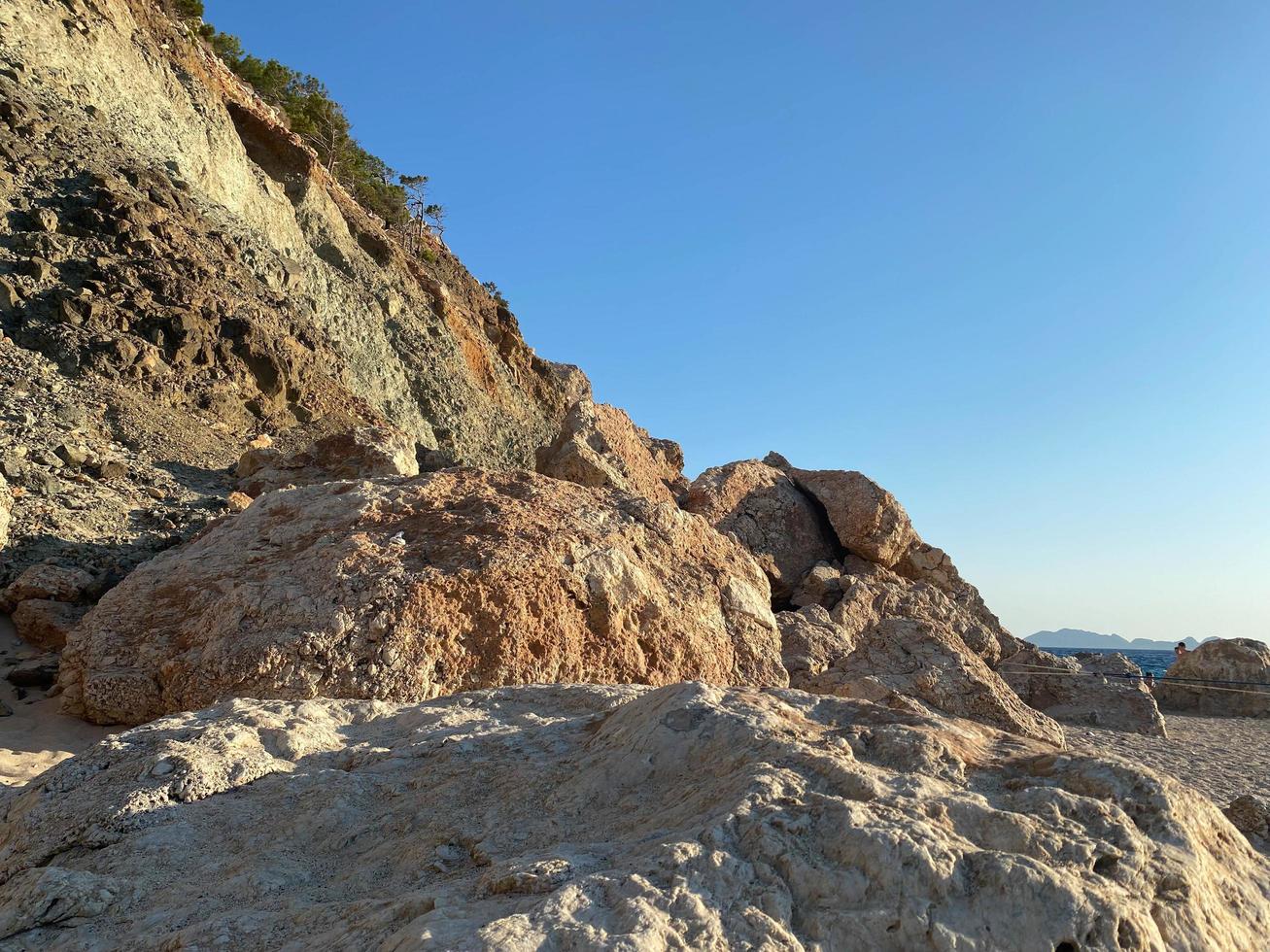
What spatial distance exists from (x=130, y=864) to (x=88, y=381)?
10.5 metres

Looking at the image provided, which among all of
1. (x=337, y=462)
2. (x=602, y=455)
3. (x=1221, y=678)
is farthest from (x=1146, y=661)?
(x=337, y=462)

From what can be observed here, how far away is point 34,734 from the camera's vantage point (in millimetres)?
4324

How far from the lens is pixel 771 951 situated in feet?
4.73

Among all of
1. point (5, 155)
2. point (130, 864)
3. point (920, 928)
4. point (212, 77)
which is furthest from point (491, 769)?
point (212, 77)

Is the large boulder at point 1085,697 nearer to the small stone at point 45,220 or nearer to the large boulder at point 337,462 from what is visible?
the large boulder at point 337,462

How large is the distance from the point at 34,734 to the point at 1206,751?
1209cm

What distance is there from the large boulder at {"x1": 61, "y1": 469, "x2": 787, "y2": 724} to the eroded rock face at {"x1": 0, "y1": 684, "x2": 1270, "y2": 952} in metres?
1.15

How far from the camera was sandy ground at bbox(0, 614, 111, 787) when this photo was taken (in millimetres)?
3809

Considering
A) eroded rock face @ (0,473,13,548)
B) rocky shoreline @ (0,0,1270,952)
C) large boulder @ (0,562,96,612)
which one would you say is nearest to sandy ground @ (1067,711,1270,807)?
rocky shoreline @ (0,0,1270,952)

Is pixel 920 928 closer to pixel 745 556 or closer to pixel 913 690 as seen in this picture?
pixel 745 556

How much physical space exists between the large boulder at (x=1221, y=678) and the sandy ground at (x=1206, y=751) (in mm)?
1364

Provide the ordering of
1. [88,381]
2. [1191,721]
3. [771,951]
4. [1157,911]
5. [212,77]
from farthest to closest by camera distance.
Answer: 1. [212,77]
2. [1191,721]
3. [88,381]
4. [1157,911]
5. [771,951]

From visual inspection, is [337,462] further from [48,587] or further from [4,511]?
[48,587]

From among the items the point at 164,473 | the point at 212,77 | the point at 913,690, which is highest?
the point at 212,77
